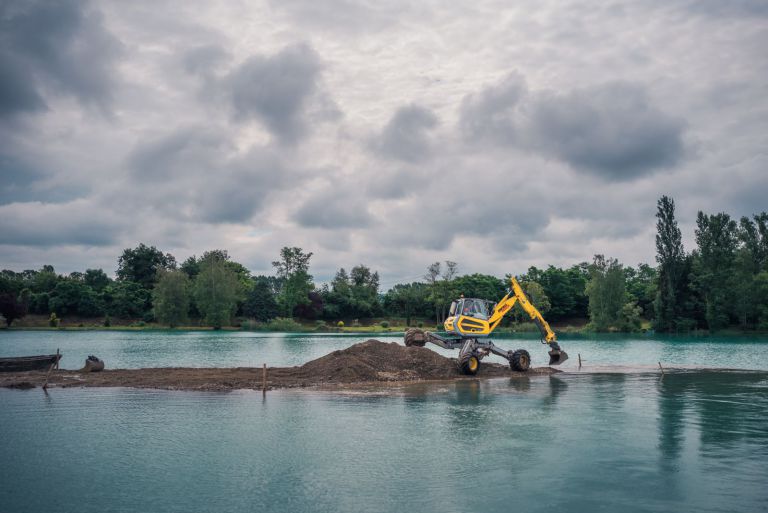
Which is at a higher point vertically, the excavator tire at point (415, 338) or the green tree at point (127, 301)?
the green tree at point (127, 301)

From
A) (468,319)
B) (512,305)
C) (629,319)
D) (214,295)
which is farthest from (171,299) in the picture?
(512,305)

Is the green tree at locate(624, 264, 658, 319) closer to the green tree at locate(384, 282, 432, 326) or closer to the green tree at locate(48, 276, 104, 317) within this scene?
the green tree at locate(384, 282, 432, 326)

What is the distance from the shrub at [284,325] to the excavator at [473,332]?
264 ft

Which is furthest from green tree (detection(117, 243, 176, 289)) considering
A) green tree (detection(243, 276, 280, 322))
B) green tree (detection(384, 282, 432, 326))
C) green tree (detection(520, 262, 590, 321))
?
green tree (detection(520, 262, 590, 321))

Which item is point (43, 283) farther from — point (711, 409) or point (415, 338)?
point (711, 409)

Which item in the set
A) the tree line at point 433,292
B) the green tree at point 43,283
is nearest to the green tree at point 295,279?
the tree line at point 433,292

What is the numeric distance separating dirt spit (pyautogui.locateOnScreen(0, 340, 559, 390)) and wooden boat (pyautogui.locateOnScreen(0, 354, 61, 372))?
3.20 ft

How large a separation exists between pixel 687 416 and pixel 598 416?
317 centimetres

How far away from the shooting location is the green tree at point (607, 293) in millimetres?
101750

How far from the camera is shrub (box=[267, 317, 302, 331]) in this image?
4432 inches

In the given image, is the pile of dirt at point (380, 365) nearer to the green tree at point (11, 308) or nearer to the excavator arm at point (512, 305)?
the excavator arm at point (512, 305)

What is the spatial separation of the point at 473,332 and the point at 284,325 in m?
84.6

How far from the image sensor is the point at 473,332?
3278 centimetres

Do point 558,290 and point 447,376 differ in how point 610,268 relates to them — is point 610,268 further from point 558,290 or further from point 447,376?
point 447,376
